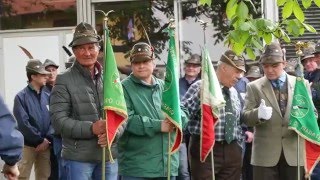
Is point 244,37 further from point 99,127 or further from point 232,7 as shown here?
point 99,127

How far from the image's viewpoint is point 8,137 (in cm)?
605

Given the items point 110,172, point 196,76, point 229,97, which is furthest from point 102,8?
point 110,172

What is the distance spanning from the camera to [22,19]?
45.5 feet

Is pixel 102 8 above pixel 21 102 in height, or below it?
above

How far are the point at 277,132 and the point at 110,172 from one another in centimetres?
213

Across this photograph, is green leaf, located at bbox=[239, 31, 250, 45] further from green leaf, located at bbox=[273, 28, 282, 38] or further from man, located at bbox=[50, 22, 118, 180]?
man, located at bbox=[50, 22, 118, 180]

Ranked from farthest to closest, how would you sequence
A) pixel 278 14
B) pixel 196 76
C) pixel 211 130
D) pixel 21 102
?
1. pixel 278 14
2. pixel 196 76
3. pixel 21 102
4. pixel 211 130

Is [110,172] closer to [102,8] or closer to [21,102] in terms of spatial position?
[21,102]

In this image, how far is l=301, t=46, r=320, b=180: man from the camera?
10.8 metres

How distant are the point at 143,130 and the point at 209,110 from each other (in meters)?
1.00

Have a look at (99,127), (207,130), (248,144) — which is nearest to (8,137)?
(99,127)

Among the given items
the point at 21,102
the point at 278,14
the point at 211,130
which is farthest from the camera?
the point at 278,14

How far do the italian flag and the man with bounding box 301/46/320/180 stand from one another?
7.05 ft

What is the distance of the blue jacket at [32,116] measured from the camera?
420 inches
